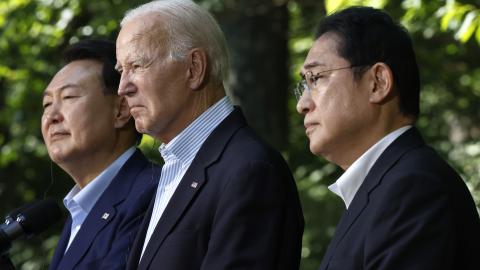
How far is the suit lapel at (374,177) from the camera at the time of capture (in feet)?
12.2

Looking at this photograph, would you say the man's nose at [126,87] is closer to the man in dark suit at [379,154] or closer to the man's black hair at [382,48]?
the man in dark suit at [379,154]

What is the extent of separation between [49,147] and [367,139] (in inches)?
74.8

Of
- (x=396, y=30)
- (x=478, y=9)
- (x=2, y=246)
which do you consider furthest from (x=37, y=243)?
(x=396, y=30)

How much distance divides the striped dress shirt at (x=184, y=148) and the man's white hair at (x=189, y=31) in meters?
0.16

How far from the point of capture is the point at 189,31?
4.52 meters

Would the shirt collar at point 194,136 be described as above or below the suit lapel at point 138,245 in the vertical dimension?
above

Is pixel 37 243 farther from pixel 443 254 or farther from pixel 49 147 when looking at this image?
pixel 443 254

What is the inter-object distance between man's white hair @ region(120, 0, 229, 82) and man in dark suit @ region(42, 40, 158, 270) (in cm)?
73

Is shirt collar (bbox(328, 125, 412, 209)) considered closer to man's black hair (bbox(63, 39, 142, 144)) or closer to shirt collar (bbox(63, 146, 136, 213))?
shirt collar (bbox(63, 146, 136, 213))

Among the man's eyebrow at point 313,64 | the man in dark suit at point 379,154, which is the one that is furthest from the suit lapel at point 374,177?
the man's eyebrow at point 313,64

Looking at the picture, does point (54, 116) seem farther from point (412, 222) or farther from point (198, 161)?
point (412, 222)

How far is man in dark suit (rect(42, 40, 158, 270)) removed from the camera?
5066 millimetres

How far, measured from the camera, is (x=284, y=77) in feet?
32.0

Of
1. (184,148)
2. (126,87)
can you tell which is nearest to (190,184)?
(184,148)
